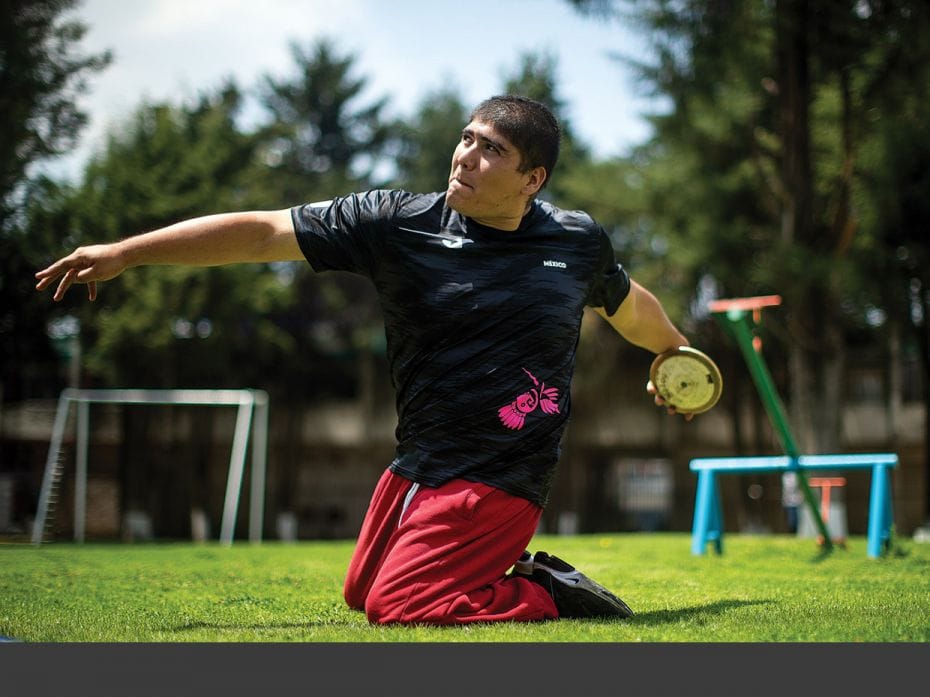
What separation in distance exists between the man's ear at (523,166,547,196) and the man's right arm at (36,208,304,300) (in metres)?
0.81

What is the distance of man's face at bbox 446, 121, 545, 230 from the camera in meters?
3.60

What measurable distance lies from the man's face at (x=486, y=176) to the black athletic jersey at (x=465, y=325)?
0.32ft

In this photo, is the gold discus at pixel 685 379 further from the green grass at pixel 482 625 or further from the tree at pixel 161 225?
the tree at pixel 161 225

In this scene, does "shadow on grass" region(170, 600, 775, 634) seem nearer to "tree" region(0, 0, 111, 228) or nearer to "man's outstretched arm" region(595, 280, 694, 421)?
"man's outstretched arm" region(595, 280, 694, 421)

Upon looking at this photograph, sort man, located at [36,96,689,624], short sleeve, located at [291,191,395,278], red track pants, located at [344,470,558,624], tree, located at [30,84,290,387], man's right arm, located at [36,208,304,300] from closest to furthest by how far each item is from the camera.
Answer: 1. red track pants, located at [344,470,558,624]
2. man's right arm, located at [36,208,304,300]
3. man, located at [36,96,689,624]
4. short sleeve, located at [291,191,395,278]
5. tree, located at [30,84,290,387]

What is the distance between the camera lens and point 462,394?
11.8 ft

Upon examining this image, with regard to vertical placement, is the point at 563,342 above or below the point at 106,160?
below

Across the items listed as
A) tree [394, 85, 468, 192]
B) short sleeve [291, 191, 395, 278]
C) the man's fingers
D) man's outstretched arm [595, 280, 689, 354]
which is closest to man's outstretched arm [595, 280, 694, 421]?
man's outstretched arm [595, 280, 689, 354]

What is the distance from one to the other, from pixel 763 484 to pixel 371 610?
29.1 meters

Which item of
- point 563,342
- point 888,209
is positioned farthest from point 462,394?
point 888,209

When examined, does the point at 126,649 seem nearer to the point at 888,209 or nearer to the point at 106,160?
the point at 888,209

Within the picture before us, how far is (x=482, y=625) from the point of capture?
10.7 ft

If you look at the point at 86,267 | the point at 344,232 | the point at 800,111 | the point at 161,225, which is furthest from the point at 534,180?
the point at 161,225

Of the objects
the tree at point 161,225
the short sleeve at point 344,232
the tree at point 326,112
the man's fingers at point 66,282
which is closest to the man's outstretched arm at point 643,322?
the short sleeve at point 344,232
